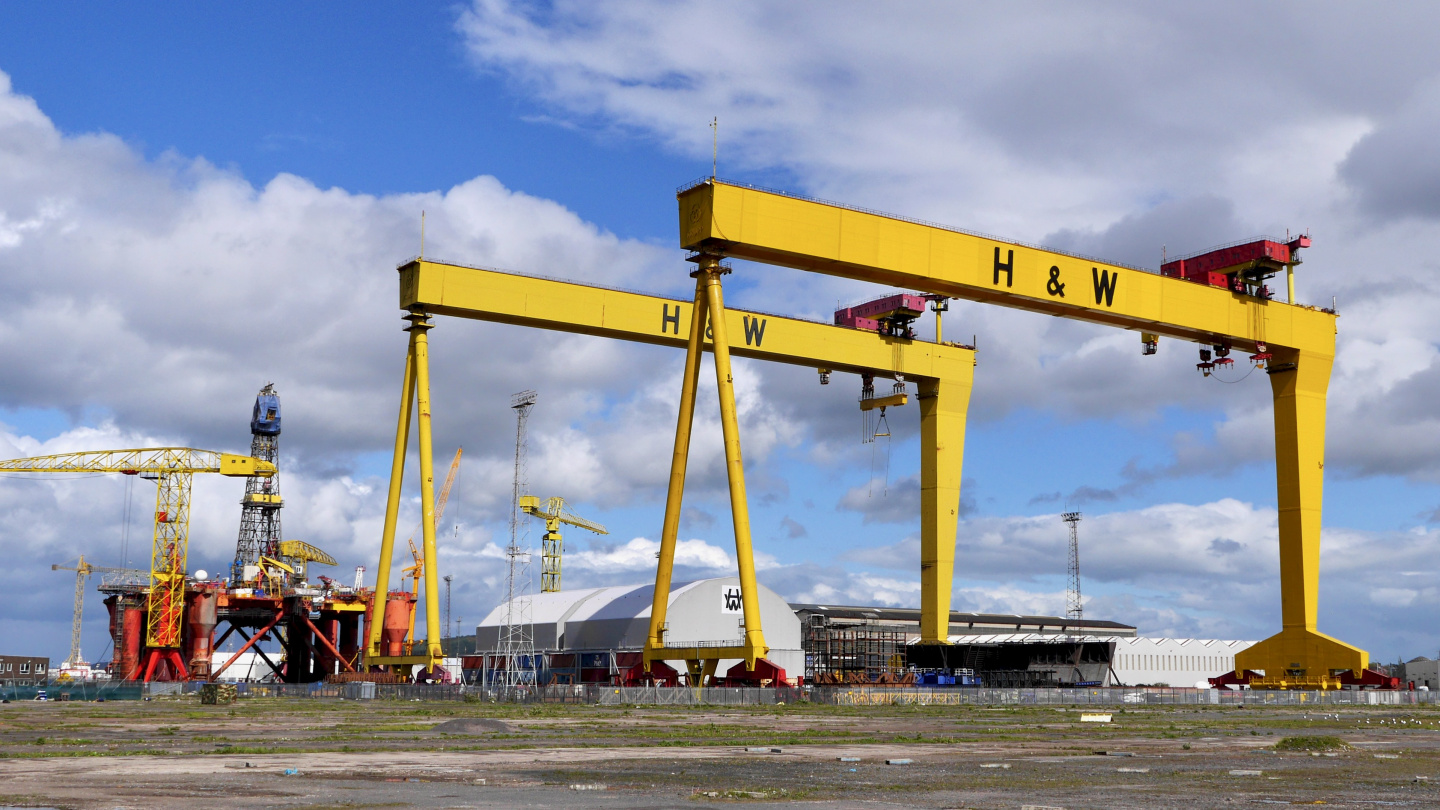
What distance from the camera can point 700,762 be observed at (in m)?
18.9

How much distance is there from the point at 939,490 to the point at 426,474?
896 inches

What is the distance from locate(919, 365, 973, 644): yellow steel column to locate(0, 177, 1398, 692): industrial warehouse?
0.11 meters

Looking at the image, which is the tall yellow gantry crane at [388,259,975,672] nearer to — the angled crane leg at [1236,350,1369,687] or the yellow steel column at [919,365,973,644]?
the yellow steel column at [919,365,973,644]

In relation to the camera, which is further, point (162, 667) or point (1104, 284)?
point (162, 667)

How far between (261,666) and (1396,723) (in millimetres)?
107320

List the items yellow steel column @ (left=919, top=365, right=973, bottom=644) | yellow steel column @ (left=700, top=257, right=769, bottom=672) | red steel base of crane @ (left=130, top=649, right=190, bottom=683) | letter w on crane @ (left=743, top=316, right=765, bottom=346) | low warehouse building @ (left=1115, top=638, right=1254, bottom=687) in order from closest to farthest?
1. yellow steel column @ (left=700, top=257, right=769, bottom=672)
2. letter w on crane @ (left=743, top=316, right=765, bottom=346)
3. yellow steel column @ (left=919, top=365, right=973, bottom=644)
4. red steel base of crane @ (left=130, top=649, right=190, bottom=683)
5. low warehouse building @ (left=1115, top=638, right=1254, bottom=687)

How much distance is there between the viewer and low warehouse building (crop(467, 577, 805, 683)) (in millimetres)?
67312

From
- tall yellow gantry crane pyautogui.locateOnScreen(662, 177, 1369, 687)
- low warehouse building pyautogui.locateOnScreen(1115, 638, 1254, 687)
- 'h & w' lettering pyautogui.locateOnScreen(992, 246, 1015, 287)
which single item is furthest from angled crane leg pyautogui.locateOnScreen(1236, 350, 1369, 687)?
low warehouse building pyautogui.locateOnScreen(1115, 638, 1254, 687)

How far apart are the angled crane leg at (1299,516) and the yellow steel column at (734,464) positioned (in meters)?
26.5

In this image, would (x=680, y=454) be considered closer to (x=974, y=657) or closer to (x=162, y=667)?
(x=974, y=657)

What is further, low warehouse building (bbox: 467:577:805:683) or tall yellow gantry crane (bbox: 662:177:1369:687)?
low warehouse building (bbox: 467:577:805:683)

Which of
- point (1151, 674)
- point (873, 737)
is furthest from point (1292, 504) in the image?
point (873, 737)

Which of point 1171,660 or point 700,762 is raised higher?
point 700,762

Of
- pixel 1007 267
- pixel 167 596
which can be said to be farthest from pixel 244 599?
pixel 1007 267
